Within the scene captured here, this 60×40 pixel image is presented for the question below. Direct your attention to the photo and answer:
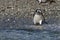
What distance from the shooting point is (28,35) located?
7059mm

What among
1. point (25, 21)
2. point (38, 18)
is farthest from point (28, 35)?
point (25, 21)

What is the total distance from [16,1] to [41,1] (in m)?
0.97

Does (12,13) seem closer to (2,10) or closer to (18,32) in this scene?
(2,10)

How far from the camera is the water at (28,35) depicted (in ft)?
22.2

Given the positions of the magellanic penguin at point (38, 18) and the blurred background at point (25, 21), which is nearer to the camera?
the blurred background at point (25, 21)

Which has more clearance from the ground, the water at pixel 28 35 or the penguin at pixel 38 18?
the penguin at pixel 38 18

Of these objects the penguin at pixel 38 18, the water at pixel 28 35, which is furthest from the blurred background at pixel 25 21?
the penguin at pixel 38 18

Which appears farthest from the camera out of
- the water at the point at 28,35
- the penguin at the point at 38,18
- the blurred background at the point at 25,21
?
the penguin at the point at 38,18

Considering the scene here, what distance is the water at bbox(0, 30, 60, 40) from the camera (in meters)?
6.77

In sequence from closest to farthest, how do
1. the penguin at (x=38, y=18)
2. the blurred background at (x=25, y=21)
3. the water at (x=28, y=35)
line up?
1. the water at (x=28, y=35)
2. the blurred background at (x=25, y=21)
3. the penguin at (x=38, y=18)

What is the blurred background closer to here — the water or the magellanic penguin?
the water

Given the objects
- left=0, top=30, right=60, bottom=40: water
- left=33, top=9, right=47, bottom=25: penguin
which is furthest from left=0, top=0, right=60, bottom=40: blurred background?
left=33, top=9, right=47, bottom=25: penguin

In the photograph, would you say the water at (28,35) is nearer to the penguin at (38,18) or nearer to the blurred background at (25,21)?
the blurred background at (25,21)

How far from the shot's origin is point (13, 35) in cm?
711
